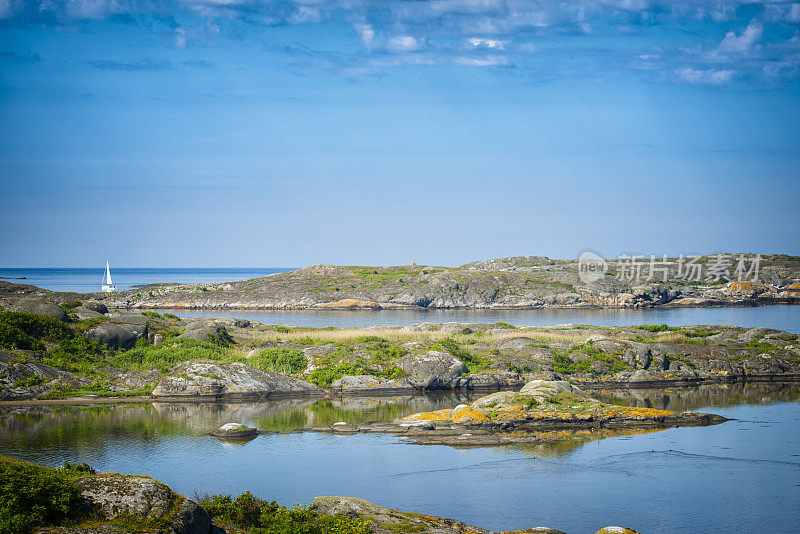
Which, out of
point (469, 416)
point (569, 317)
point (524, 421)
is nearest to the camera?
point (524, 421)

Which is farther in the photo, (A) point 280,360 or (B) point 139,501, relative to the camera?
(A) point 280,360

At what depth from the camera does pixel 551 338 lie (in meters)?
54.1

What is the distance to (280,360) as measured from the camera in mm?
43281

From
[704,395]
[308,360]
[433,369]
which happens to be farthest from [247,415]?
[704,395]

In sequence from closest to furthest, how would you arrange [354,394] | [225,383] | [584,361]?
1. [225,383]
2. [354,394]
3. [584,361]

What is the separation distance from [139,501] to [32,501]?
174 cm

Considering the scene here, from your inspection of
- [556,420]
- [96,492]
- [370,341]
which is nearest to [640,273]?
[370,341]

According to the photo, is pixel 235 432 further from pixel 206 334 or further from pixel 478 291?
pixel 478 291

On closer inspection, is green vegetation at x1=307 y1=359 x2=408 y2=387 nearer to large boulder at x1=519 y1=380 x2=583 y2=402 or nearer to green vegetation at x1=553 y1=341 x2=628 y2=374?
large boulder at x1=519 y1=380 x2=583 y2=402

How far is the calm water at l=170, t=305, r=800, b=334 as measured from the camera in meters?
91.6

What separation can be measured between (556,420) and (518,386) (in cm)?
1052

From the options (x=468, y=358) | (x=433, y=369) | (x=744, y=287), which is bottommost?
(x=433, y=369)

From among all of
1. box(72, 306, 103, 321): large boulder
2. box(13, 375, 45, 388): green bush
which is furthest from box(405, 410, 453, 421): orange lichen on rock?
box(72, 306, 103, 321): large boulder

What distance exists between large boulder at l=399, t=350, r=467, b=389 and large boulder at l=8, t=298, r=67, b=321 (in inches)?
918
